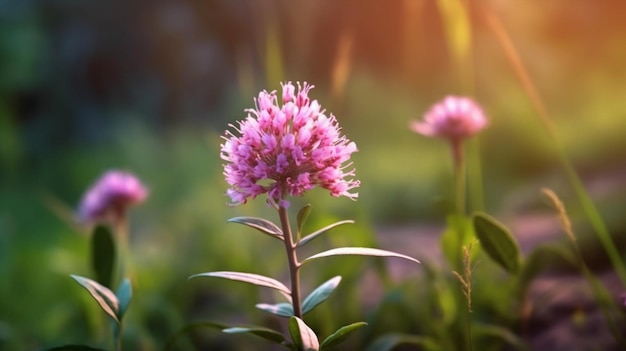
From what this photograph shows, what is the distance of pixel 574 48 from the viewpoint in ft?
13.3

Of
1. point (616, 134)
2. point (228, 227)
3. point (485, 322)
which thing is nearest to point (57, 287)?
point (228, 227)

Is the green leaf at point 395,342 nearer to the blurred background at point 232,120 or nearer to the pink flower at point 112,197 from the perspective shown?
the blurred background at point 232,120

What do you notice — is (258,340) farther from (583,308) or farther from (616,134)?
(616,134)

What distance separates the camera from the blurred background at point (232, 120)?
75.0 inches

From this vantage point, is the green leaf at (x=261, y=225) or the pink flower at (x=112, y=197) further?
the pink flower at (x=112, y=197)

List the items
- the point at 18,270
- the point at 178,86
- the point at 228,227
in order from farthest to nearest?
the point at 178,86, the point at 228,227, the point at 18,270

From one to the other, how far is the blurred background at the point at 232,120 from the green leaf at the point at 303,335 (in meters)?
0.58

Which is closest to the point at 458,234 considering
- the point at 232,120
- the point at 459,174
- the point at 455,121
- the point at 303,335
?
the point at 459,174

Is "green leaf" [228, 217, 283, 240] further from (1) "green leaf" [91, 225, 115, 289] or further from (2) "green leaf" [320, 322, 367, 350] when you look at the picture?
(1) "green leaf" [91, 225, 115, 289]

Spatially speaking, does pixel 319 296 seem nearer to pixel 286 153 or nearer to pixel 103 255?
pixel 286 153

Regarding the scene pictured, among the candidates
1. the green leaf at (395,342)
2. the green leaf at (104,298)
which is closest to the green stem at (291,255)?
the green leaf at (104,298)

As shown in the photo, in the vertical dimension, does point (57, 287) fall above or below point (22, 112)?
below

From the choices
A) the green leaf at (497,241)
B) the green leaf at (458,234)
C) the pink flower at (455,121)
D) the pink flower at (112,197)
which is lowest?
the green leaf at (497,241)

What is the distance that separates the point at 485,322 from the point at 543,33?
3009 mm
